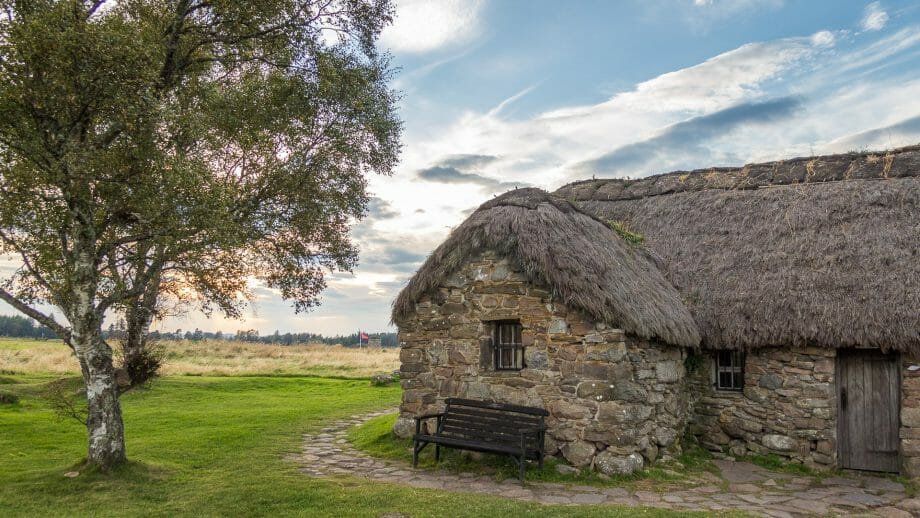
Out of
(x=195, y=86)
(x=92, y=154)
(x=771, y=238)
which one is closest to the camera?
(x=92, y=154)

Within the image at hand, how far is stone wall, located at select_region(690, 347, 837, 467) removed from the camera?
11.4 m

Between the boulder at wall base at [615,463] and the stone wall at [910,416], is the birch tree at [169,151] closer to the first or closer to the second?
the boulder at wall base at [615,463]

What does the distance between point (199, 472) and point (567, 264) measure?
284 inches

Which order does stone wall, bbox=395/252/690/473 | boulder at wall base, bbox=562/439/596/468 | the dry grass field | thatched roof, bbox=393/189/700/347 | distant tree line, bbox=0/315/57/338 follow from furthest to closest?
distant tree line, bbox=0/315/57/338 < the dry grass field < thatched roof, bbox=393/189/700/347 < stone wall, bbox=395/252/690/473 < boulder at wall base, bbox=562/439/596/468

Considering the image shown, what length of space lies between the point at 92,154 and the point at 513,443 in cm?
794

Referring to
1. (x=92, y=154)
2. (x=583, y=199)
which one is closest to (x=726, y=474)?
(x=583, y=199)

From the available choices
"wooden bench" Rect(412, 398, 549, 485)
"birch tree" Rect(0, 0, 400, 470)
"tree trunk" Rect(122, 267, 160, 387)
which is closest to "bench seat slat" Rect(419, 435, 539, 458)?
"wooden bench" Rect(412, 398, 549, 485)

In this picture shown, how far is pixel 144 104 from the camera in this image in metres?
9.34

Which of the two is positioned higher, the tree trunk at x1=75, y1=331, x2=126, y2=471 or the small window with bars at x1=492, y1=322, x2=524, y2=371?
the small window with bars at x1=492, y1=322, x2=524, y2=371

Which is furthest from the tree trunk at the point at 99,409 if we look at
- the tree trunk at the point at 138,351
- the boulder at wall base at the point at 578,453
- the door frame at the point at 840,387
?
the door frame at the point at 840,387

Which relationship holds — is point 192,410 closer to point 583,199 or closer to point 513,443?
point 513,443

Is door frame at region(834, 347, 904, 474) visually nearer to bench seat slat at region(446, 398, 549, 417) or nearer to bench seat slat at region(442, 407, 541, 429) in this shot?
bench seat slat at region(446, 398, 549, 417)

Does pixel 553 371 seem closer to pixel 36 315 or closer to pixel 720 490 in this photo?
pixel 720 490

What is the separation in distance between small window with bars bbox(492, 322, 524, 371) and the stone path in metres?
2.13
